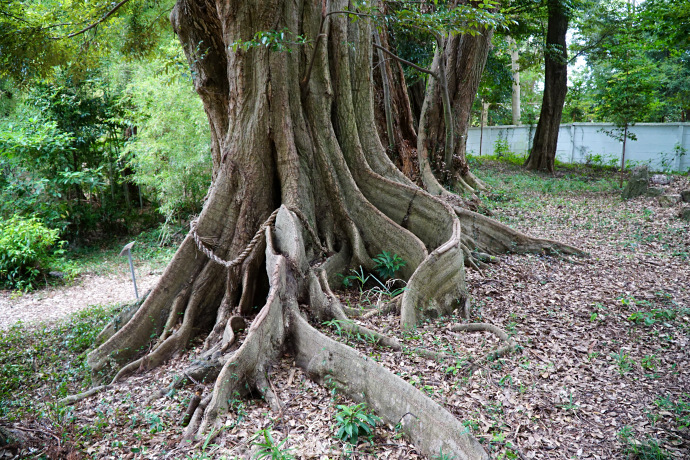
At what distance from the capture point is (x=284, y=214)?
15.8 ft

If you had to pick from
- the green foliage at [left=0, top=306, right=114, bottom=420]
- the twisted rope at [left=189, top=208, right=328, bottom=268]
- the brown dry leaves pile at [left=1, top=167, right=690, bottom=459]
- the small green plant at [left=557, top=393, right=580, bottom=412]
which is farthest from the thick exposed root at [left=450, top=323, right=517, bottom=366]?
the green foliage at [left=0, top=306, right=114, bottom=420]

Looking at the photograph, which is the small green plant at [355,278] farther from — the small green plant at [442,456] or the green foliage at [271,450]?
the small green plant at [442,456]

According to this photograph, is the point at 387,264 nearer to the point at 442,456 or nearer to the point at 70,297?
the point at 442,456

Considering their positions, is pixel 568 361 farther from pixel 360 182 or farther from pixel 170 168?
pixel 170 168

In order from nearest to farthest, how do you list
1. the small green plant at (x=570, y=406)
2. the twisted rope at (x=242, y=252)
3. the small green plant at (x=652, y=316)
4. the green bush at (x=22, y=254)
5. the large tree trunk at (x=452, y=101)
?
the small green plant at (x=570, y=406), the small green plant at (x=652, y=316), the twisted rope at (x=242, y=252), the green bush at (x=22, y=254), the large tree trunk at (x=452, y=101)

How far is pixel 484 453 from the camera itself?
257cm

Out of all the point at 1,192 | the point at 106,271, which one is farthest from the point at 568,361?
the point at 1,192

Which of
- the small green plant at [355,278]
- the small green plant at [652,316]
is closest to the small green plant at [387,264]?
the small green plant at [355,278]

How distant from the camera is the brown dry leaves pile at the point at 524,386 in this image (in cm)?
294

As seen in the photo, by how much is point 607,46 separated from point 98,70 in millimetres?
16825

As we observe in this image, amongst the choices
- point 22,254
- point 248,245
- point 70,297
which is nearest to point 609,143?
point 248,245

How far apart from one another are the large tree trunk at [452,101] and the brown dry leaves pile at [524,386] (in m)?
4.76

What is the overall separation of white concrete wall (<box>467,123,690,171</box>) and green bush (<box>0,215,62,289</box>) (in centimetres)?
1725

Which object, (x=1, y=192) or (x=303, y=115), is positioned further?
(x=1, y=192)
